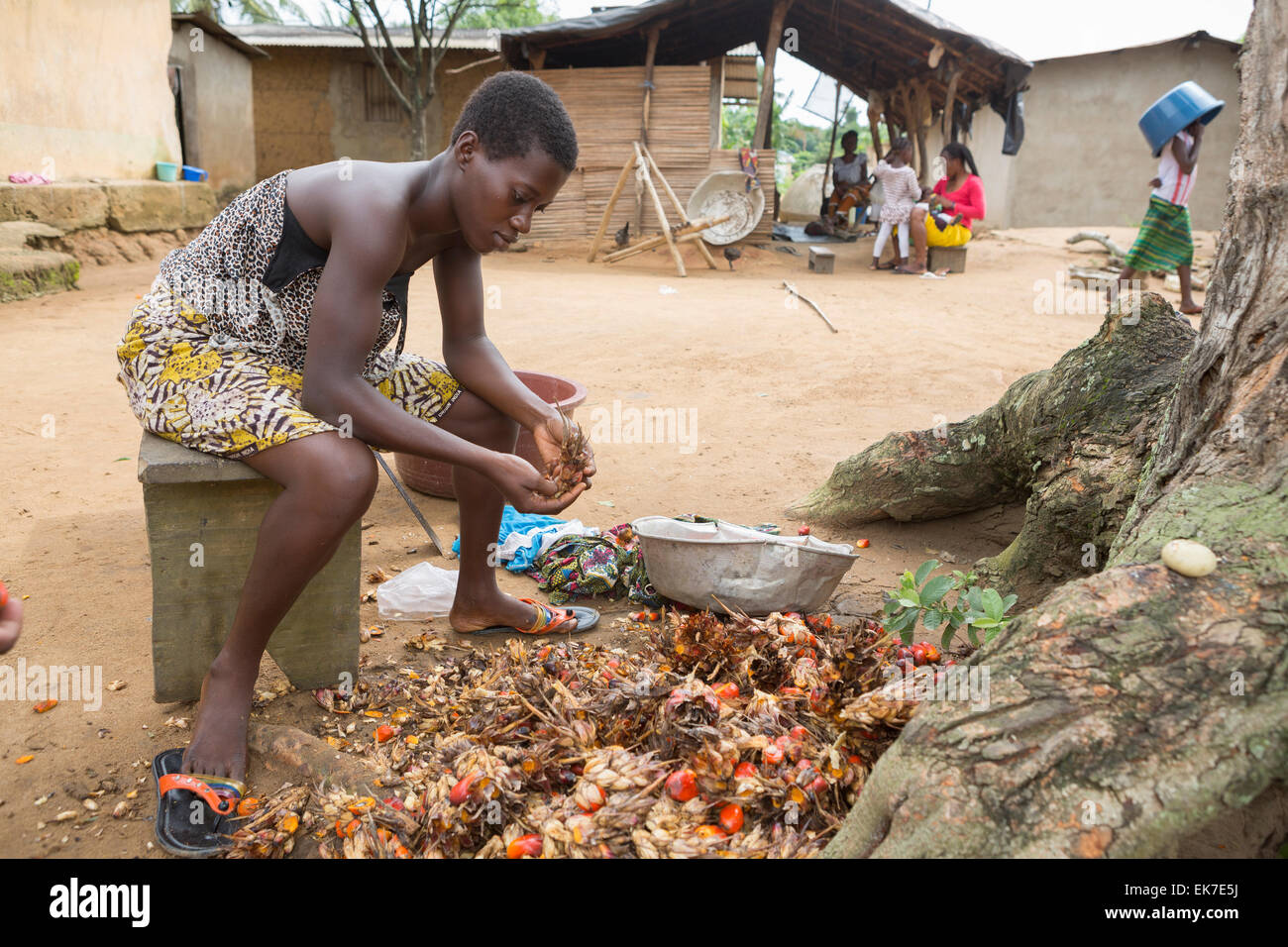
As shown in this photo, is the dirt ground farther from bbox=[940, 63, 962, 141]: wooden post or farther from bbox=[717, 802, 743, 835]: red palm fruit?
bbox=[940, 63, 962, 141]: wooden post

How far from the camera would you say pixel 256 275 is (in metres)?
2.14

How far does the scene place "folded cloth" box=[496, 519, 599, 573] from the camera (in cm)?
311

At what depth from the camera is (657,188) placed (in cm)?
1198

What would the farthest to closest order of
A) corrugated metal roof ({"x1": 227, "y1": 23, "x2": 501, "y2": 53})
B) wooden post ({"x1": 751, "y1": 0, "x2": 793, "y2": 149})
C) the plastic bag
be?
1. corrugated metal roof ({"x1": 227, "y1": 23, "x2": 501, "y2": 53})
2. wooden post ({"x1": 751, "y1": 0, "x2": 793, "y2": 149})
3. the plastic bag

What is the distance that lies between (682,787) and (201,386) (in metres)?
1.32

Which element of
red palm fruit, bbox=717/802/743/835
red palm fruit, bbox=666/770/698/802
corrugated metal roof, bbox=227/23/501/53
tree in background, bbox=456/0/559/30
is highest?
tree in background, bbox=456/0/559/30

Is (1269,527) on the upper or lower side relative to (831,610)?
upper

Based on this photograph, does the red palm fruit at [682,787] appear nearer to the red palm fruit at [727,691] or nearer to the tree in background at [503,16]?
the red palm fruit at [727,691]

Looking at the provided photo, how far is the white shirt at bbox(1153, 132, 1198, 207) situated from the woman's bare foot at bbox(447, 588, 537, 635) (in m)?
6.87

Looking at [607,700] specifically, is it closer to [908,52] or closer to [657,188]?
[657,188]

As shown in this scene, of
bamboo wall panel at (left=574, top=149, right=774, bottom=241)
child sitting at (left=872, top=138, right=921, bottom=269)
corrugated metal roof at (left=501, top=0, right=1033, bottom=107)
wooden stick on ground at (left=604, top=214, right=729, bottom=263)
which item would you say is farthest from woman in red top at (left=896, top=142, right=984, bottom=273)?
wooden stick on ground at (left=604, top=214, right=729, bottom=263)

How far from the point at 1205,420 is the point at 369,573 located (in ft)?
7.81
